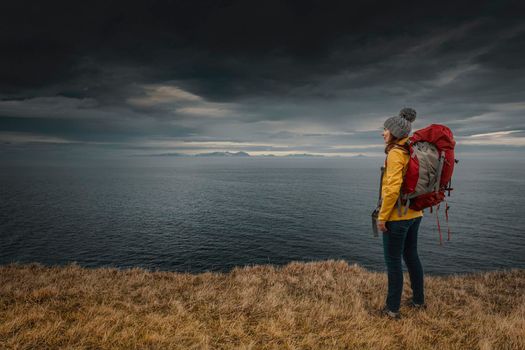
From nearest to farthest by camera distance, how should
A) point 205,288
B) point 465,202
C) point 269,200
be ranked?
point 205,288 < point 465,202 < point 269,200

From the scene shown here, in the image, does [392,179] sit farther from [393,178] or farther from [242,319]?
[242,319]

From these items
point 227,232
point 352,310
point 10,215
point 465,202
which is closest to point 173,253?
point 227,232

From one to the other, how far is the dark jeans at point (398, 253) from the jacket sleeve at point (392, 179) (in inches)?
21.0

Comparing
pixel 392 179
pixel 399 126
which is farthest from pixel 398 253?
pixel 399 126

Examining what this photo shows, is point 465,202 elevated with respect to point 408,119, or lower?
lower

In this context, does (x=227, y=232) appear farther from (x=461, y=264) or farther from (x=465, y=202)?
(x=465, y=202)

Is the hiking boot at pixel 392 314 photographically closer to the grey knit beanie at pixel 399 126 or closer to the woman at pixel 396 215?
the woman at pixel 396 215

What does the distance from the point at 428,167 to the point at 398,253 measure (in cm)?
178

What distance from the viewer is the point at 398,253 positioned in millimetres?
5664

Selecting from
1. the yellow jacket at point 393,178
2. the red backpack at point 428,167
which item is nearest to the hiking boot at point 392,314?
the red backpack at point 428,167

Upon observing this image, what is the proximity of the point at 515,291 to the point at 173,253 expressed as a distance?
33.3 meters

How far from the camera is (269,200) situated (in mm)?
77500

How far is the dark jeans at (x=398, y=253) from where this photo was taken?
548 centimetres

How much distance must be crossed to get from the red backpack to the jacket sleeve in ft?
0.61
